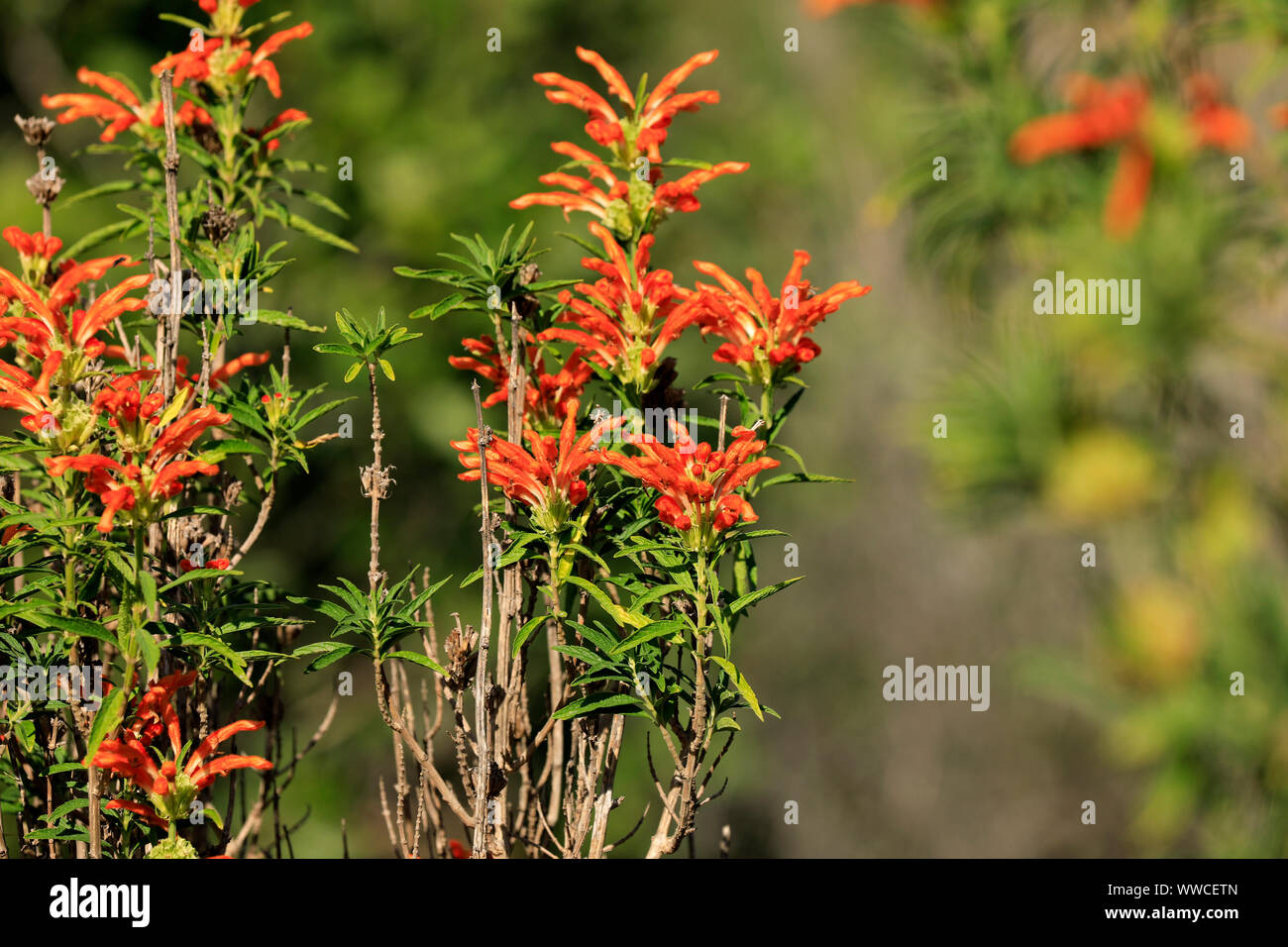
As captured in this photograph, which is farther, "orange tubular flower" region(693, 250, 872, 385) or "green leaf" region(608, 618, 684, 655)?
"orange tubular flower" region(693, 250, 872, 385)

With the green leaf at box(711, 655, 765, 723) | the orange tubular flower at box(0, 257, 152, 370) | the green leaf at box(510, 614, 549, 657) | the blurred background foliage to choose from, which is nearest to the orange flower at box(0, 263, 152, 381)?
the orange tubular flower at box(0, 257, 152, 370)

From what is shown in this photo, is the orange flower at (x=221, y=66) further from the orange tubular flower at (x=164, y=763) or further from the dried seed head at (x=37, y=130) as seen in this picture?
the orange tubular flower at (x=164, y=763)

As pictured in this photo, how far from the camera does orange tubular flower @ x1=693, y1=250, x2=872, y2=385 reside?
851mm

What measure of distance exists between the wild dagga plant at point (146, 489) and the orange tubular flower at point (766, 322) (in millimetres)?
309

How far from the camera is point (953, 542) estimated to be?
3023mm

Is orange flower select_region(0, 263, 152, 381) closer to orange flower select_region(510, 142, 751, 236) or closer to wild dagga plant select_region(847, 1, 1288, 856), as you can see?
orange flower select_region(510, 142, 751, 236)

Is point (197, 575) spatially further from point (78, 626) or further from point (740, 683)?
point (740, 683)

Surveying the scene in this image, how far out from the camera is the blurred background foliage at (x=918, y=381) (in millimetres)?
1129

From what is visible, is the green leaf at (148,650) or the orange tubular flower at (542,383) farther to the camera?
the orange tubular flower at (542,383)

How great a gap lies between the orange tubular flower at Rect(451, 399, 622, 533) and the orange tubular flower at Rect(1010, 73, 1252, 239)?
0.61m

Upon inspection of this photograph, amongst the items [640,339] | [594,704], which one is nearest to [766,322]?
[640,339]

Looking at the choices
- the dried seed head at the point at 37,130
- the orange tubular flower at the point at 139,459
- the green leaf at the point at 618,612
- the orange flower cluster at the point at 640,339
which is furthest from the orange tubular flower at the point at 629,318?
the dried seed head at the point at 37,130

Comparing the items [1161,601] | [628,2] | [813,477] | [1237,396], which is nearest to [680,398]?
[813,477]

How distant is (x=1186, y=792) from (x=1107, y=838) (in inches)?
68.5
